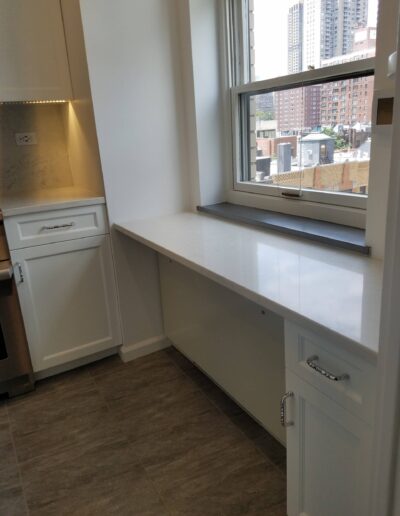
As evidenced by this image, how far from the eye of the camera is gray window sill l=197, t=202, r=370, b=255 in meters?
1.49

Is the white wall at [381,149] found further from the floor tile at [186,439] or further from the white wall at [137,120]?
the white wall at [137,120]

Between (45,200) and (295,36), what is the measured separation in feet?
4.64

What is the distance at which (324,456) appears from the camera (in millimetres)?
1078

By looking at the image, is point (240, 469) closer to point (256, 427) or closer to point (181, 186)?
point (256, 427)

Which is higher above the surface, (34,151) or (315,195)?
(34,151)

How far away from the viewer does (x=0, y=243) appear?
1976 millimetres

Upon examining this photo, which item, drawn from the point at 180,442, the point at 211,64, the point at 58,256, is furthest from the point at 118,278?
the point at 211,64

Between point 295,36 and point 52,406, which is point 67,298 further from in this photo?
point 295,36

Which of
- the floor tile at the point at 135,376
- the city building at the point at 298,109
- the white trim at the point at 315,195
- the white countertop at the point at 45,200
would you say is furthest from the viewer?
the floor tile at the point at 135,376

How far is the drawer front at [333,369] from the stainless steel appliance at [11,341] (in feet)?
4.63

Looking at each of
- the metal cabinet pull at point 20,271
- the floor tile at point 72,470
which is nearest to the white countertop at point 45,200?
the metal cabinet pull at point 20,271

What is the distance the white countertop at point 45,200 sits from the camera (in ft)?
6.49

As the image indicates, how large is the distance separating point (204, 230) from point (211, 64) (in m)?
0.90

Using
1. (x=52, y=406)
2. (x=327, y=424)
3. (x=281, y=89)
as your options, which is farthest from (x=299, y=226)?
(x=52, y=406)
